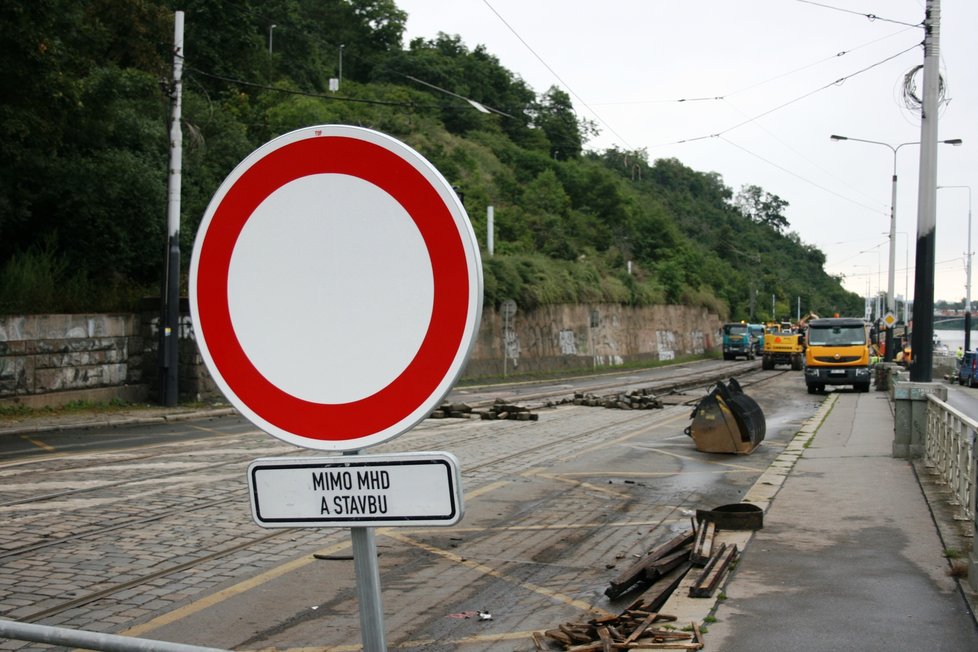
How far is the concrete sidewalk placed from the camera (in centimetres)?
553

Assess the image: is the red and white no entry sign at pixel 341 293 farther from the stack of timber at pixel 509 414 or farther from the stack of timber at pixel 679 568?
the stack of timber at pixel 509 414

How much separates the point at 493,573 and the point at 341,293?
5.75 meters

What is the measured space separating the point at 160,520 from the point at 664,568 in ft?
15.2

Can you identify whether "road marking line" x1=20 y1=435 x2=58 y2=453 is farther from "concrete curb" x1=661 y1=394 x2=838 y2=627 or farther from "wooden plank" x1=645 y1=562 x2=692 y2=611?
"wooden plank" x1=645 y1=562 x2=692 y2=611

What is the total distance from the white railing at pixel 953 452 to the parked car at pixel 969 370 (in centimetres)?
3925

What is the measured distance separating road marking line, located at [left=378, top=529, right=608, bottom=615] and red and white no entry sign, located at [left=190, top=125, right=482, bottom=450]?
14.0 ft

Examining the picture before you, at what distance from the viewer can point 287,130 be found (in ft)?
147

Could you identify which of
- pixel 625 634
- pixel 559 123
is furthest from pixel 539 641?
pixel 559 123

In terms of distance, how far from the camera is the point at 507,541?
893cm

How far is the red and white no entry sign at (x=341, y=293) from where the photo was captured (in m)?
2.28

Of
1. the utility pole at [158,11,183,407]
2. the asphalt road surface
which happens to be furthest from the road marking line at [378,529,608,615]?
the utility pole at [158,11,183,407]

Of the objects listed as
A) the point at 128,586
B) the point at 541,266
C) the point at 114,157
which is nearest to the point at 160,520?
the point at 128,586

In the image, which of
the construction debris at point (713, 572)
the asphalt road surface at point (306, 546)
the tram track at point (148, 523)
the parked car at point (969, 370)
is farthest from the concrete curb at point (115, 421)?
the parked car at point (969, 370)

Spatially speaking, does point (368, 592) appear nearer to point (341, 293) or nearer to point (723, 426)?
point (341, 293)
